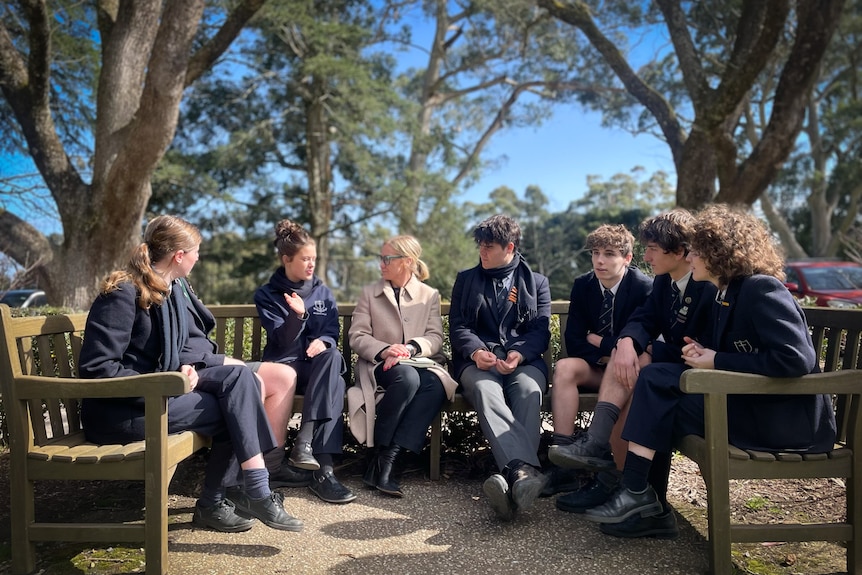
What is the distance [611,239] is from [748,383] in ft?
4.35

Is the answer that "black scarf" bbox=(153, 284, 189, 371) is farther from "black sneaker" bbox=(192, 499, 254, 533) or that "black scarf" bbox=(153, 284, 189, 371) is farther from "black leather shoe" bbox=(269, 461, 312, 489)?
"black leather shoe" bbox=(269, 461, 312, 489)

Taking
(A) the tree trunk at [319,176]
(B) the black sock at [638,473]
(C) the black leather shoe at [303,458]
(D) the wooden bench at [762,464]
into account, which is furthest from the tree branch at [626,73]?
(C) the black leather shoe at [303,458]

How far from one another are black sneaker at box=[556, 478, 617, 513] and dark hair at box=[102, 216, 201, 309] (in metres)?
2.24

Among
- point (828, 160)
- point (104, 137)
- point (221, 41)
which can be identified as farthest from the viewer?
point (828, 160)

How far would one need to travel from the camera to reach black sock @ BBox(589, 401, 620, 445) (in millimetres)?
3388

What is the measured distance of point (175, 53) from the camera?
23.9ft

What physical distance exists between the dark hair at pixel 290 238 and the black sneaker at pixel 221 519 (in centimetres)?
150

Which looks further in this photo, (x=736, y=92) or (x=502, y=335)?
(x=736, y=92)

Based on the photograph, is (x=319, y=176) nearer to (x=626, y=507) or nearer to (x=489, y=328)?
(x=489, y=328)

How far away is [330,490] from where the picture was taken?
3.57 metres

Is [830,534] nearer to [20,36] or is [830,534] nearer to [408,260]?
[408,260]

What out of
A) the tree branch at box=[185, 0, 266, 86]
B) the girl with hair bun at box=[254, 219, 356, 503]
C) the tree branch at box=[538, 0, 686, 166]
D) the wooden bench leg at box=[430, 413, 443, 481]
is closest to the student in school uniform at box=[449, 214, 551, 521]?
the wooden bench leg at box=[430, 413, 443, 481]

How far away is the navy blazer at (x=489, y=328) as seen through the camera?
12.9 ft

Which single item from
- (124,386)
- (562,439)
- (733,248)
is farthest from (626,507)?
(124,386)
